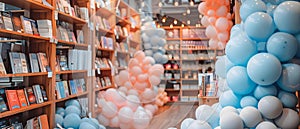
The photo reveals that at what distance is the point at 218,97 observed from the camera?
276cm

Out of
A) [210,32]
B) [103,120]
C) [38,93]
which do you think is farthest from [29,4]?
[210,32]

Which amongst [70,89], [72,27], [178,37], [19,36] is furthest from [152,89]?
[19,36]

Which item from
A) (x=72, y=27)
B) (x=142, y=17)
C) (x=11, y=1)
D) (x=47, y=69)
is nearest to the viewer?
(x=11, y=1)

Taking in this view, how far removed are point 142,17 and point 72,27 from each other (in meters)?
0.95

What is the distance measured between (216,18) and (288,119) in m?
1.81

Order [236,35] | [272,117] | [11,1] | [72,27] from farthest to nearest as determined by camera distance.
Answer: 1. [72,27]
2. [11,1]
3. [236,35]
4. [272,117]

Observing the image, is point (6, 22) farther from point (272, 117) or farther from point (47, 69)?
point (272, 117)

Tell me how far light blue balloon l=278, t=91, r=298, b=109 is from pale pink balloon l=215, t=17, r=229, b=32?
1.48 m

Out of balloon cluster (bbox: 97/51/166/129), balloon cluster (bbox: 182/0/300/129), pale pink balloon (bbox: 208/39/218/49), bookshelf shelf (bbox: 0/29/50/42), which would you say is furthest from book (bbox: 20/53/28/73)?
pale pink balloon (bbox: 208/39/218/49)

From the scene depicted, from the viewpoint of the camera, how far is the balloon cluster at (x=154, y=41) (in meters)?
3.27

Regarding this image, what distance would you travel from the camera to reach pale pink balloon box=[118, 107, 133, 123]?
334 centimetres

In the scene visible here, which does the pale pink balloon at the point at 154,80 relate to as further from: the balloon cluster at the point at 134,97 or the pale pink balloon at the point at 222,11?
the pale pink balloon at the point at 222,11

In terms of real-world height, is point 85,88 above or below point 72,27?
below

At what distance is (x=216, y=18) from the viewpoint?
Result: 11.8ft
